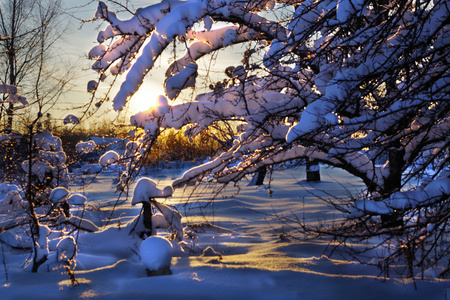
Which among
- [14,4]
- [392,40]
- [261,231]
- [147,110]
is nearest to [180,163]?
[14,4]

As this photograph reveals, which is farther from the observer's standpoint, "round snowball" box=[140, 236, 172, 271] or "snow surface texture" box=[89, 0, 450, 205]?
"round snowball" box=[140, 236, 172, 271]

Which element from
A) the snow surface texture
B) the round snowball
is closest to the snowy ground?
the round snowball

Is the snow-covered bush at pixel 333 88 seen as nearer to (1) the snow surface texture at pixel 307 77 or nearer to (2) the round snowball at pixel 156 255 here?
(1) the snow surface texture at pixel 307 77

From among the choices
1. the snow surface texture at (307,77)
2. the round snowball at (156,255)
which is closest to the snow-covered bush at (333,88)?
the snow surface texture at (307,77)

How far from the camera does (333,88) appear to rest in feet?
9.55

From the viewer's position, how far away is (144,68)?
4094 mm

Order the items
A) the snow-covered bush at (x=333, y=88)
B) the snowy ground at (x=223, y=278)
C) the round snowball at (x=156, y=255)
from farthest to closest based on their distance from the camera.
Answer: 1. the round snowball at (x=156, y=255)
2. the snowy ground at (x=223, y=278)
3. the snow-covered bush at (x=333, y=88)

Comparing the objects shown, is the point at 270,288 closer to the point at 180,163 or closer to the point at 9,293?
the point at 9,293

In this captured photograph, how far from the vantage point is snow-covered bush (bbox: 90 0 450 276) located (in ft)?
9.43

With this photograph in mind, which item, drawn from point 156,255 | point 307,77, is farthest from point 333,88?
point 156,255

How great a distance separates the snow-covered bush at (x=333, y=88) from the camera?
2875 mm

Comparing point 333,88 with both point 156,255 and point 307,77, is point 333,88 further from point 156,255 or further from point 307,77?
point 156,255

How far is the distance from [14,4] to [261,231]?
637 inches

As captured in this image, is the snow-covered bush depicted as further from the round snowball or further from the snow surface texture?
the round snowball
